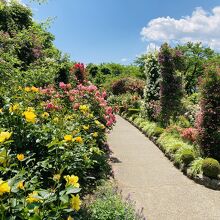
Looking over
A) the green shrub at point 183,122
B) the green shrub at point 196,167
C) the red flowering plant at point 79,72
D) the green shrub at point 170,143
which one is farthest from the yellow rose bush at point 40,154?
the green shrub at point 183,122

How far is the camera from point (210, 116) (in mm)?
8281

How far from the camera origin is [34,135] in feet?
10.5

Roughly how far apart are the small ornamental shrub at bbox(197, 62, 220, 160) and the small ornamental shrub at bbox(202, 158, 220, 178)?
976 mm

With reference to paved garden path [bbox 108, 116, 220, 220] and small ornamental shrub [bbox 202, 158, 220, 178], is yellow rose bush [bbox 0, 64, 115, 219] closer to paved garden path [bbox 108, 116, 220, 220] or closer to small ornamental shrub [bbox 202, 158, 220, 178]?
paved garden path [bbox 108, 116, 220, 220]

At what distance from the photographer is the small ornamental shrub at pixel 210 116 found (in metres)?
8.14

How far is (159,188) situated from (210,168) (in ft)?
4.42

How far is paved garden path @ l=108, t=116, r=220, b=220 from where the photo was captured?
5.58 m

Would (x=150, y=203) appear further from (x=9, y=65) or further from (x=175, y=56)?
(x=175, y=56)

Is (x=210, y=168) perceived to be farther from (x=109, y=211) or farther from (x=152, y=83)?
(x=152, y=83)

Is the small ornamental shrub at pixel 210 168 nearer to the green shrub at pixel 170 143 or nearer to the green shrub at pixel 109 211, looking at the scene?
the green shrub at pixel 170 143

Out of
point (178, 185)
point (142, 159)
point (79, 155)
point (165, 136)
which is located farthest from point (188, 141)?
point (79, 155)

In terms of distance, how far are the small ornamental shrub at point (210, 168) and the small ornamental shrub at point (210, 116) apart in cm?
98

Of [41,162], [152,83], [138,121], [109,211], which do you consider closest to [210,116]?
[109,211]

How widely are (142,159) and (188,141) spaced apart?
71.4 inches
